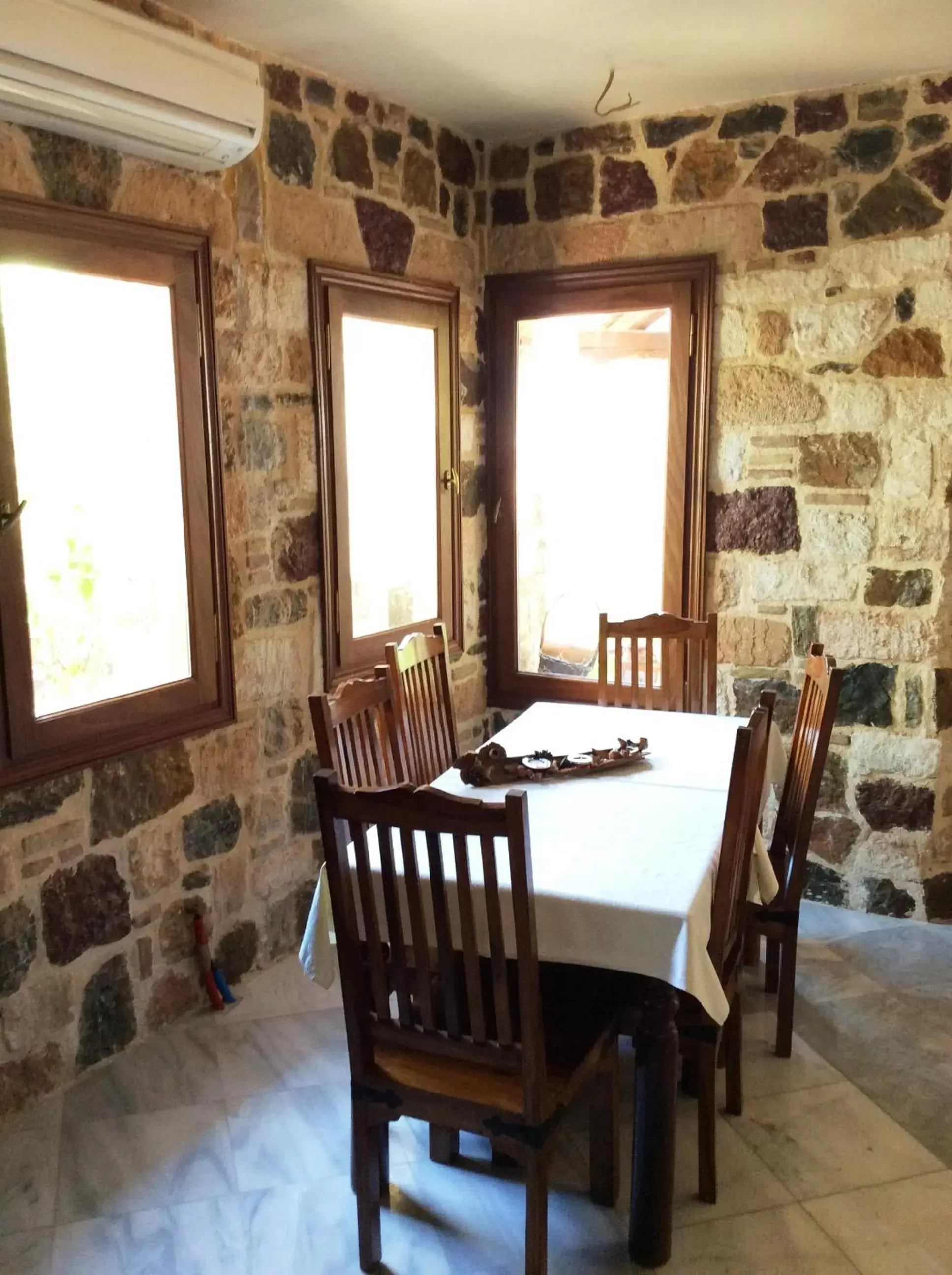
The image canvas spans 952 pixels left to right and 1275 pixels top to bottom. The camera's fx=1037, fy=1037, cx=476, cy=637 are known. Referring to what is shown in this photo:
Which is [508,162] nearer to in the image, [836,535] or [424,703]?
[836,535]

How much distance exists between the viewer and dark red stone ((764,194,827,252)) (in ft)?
10.7

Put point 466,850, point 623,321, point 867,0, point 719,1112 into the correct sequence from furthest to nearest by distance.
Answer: point 623,321, point 867,0, point 719,1112, point 466,850

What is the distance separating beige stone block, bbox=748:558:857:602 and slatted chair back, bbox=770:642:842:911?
2.64 feet

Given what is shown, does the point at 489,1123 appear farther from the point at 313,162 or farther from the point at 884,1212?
the point at 313,162

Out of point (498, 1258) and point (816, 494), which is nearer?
point (498, 1258)

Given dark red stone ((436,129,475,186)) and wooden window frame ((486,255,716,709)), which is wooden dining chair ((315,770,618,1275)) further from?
dark red stone ((436,129,475,186))

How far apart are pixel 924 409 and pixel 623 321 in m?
1.06

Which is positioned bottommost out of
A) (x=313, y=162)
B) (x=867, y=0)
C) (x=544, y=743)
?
(x=544, y=743)

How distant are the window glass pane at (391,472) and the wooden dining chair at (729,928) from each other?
166 cm

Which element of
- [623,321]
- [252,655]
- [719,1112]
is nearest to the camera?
[719,1112]

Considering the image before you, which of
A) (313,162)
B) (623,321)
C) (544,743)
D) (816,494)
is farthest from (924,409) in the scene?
(313,162)

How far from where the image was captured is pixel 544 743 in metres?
2.67

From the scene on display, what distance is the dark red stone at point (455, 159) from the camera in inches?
140

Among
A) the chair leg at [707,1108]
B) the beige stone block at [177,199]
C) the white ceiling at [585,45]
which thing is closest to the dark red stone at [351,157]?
the white ceiling at [585,45]
